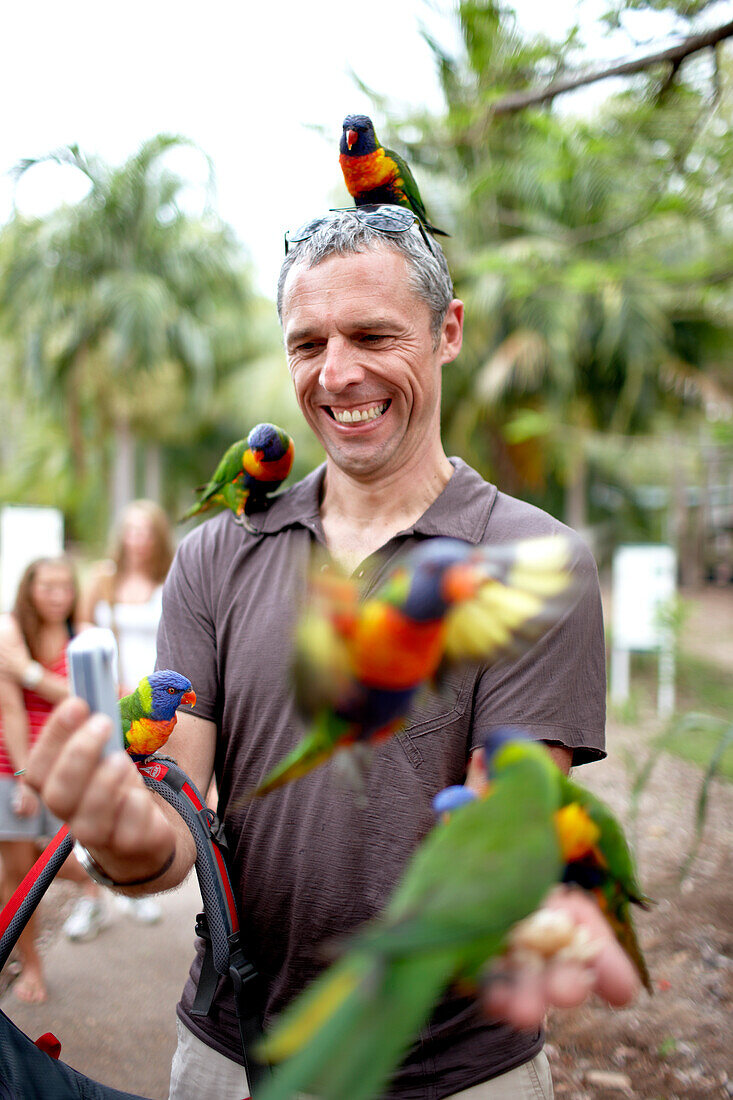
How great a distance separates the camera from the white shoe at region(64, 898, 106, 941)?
12.1 ft

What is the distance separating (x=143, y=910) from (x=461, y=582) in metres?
3.94

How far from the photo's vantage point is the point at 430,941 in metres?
0.57

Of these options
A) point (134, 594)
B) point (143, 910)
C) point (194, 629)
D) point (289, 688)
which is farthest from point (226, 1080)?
point (134, 594)

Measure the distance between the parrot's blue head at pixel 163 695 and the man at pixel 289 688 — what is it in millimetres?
238

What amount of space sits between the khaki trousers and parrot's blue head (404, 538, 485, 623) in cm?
113

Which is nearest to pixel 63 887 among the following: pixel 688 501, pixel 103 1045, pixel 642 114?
pixel 103 1045

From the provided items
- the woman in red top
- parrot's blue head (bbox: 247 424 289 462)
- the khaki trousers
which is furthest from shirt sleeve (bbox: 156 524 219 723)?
the woman in red top

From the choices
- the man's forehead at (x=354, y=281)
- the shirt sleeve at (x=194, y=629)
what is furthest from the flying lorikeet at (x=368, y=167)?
the shirt sleeve at (x=194, y=629)

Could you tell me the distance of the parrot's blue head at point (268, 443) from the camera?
167cm

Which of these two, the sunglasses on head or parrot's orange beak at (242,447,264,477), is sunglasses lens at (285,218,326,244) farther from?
parrot's orange beak at (242,447,264,477)

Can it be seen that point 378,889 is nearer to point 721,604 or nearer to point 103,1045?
point 103,1045

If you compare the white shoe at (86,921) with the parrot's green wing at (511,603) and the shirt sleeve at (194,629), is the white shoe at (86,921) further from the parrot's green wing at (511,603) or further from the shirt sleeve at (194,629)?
the parrot's green wing at (511,603)

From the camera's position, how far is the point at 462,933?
22.9 inches

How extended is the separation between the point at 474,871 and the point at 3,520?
6.97 metres
